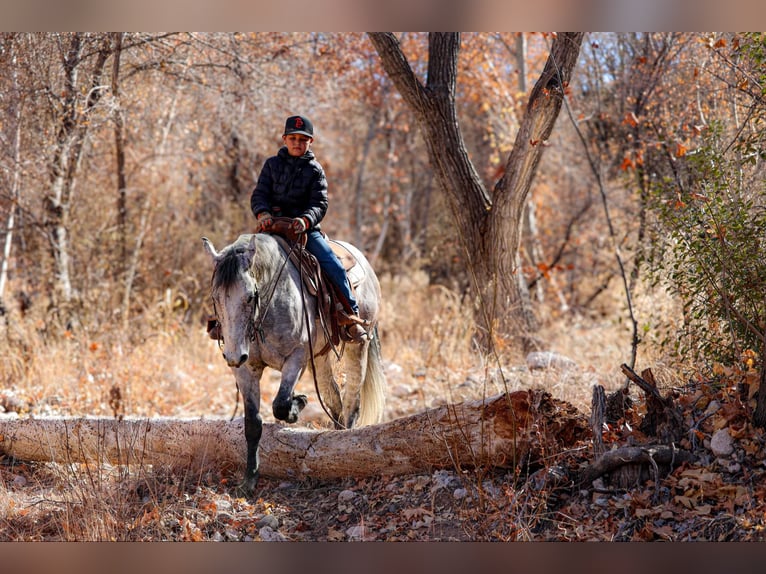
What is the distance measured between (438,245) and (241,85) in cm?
591

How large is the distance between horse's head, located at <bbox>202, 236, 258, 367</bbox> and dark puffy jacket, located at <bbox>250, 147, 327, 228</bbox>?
3.59ft

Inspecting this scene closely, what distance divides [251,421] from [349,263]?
1.91 metres

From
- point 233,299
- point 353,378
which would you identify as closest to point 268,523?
point 233,299

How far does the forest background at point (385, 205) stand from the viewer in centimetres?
690

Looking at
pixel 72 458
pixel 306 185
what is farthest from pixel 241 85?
pixel 72 458

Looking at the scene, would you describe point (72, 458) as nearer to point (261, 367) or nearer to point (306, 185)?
point (261, 367)

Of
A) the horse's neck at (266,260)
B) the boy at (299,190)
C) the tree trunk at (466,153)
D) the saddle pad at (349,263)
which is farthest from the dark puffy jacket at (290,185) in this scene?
the tree trunk at (466,153)

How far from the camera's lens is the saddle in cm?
623

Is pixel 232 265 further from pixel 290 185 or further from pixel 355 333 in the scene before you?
pixel 355 333

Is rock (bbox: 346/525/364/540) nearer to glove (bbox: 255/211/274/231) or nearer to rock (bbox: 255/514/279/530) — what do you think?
rock (bbox: 255/514/279/530)

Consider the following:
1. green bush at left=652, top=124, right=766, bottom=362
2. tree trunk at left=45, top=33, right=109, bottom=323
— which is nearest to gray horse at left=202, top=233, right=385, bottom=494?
green bush at left=652, top=124, right=766, bottom=362

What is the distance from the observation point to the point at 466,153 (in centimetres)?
956

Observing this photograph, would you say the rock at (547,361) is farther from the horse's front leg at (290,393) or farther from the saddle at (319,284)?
the horse's front leg at (290,393)

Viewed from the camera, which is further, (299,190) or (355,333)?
(355,333)
